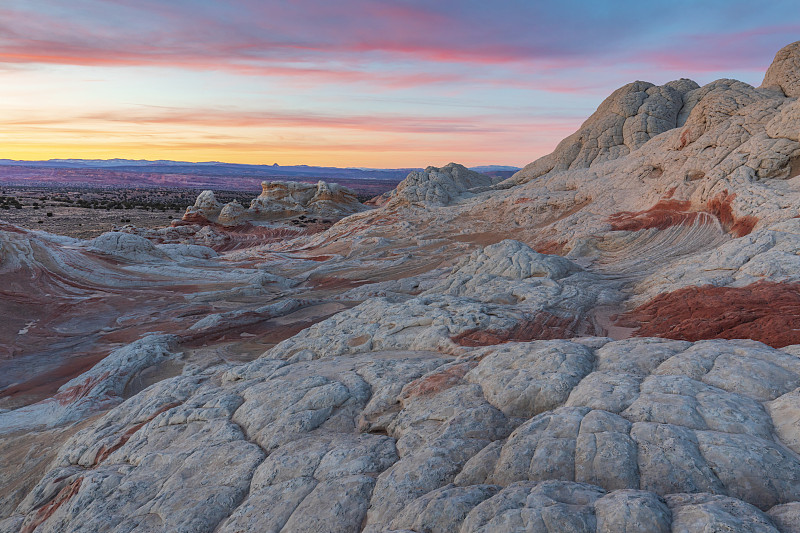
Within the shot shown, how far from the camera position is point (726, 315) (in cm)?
1124

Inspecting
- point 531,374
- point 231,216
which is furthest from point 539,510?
point 231,216

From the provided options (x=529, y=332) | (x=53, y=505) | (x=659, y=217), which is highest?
(x=659, y=217)

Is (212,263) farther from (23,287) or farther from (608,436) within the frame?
(608,436)

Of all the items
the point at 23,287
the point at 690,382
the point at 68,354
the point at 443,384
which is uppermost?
the point at 690,382

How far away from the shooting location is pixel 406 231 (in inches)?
1452

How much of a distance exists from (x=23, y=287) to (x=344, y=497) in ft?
74.4

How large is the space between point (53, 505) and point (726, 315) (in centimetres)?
1369

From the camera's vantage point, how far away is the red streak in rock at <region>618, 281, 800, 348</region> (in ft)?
32.7

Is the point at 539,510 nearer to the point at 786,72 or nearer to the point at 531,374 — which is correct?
the point at 531,374

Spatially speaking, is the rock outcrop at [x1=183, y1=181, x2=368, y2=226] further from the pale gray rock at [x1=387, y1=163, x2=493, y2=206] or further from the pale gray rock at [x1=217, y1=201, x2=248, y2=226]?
the pale gray rock at [x1=387, y1=163, x2=493, y2=206]

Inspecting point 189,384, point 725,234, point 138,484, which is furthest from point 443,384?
point 725,234

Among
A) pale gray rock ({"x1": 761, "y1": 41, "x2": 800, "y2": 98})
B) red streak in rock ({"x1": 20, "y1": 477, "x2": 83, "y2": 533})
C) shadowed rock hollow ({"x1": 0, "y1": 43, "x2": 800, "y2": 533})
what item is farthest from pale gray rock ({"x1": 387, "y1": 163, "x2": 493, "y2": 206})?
red streak in rock ({"x1": 20, "y1": 477, "x2": 83, "y2": 533})

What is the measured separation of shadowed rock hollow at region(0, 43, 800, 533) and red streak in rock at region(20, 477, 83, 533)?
0.06 meters

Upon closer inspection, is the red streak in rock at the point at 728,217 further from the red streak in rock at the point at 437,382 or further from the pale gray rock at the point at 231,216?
the pale gray rock at the point at 231,216
